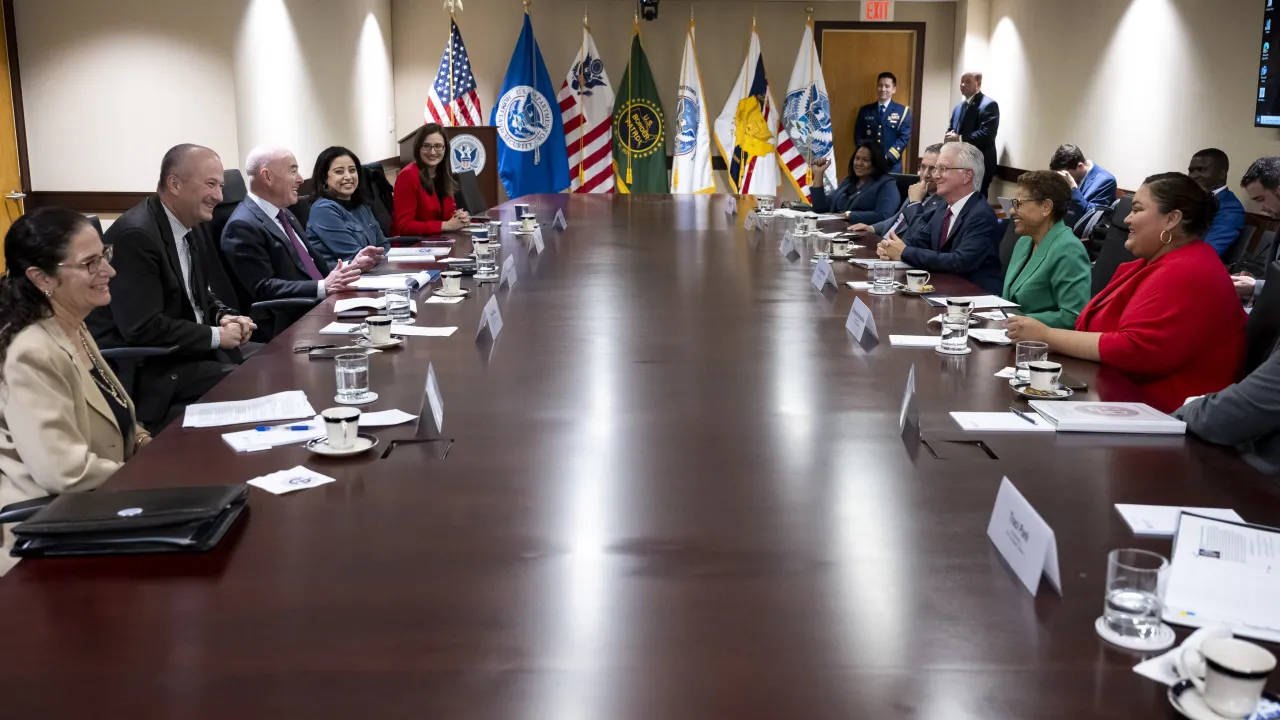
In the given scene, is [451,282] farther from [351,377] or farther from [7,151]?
[7,151]

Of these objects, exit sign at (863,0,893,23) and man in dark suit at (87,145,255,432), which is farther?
exit sign at (863,0,893,23)

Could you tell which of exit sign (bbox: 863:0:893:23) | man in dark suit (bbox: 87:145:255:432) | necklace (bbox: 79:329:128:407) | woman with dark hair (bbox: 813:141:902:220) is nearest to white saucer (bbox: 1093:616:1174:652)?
necklace (bbox: 79:329:128:407)

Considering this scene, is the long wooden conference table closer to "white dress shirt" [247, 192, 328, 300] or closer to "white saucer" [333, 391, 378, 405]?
"white saucer" [333, 391, 378, 405]

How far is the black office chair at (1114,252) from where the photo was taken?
4566 millimetres

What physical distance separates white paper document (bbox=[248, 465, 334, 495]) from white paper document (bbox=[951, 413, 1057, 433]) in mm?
1198

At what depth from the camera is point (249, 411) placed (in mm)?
2201

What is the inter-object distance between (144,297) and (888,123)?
8.27m

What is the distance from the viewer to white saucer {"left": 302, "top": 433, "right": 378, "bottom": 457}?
192 cm

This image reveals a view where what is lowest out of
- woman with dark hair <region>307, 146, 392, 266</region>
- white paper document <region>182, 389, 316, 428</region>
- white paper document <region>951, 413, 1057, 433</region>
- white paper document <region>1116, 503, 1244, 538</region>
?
white paper document <region>1116, 503, 1244, 538</region>

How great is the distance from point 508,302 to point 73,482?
1.67 metres

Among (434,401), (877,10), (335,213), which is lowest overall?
(434,401)

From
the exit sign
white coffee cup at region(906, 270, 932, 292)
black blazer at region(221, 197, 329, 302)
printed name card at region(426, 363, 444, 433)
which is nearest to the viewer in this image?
printed name card at region(426, 363, 444, 433)

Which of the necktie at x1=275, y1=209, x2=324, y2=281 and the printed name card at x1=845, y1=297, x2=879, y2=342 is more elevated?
the necktie at x1=275, y1=209, x2=324, y2=281

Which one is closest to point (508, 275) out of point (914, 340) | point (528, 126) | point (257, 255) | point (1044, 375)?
point (257, 255)
